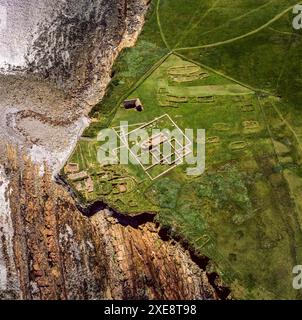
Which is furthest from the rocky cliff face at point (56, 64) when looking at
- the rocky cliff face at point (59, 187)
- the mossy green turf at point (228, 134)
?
the mossy green turf at point (228, 134)

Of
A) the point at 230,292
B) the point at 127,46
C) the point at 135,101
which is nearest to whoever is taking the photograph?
the point at 230,292

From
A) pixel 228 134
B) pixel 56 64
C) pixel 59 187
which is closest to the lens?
pixel 59 187

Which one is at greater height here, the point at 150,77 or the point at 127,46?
the point at 127,46

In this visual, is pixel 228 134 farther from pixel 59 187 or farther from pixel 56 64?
pixel 56 64

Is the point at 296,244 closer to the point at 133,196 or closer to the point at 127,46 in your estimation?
the point at 133,196

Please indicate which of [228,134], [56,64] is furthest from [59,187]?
[228,134]

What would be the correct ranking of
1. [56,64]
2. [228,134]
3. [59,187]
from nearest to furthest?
[59,187] < [228,134] < [56,64]

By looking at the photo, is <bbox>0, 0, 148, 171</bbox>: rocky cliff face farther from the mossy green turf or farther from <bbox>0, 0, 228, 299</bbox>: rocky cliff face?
the mossy green turf

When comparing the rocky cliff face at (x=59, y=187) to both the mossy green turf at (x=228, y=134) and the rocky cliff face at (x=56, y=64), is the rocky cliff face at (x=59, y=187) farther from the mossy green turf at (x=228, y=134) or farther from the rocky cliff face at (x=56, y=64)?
the mossy green turf at (x=228, y=134)
